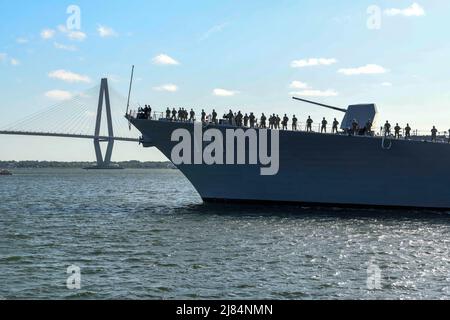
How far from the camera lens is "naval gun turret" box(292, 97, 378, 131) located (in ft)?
92.2

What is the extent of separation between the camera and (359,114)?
28.5 metres

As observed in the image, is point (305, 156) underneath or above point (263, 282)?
above

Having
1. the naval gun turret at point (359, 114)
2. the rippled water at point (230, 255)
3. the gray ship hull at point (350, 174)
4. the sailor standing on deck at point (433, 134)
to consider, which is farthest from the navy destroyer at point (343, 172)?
the naval gun turret at point (359, 114)

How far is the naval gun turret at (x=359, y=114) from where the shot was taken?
2812 cm

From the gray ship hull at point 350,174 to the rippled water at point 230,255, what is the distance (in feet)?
4.79

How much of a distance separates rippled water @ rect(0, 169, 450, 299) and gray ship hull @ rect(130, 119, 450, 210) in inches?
57.4

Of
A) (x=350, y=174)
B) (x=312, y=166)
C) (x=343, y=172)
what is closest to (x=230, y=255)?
(x=312, y=166)

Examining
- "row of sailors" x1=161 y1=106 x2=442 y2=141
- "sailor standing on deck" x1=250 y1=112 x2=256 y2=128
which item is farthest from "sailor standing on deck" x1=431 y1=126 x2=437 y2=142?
"sailor standing on deck" x1=250 y1=112 x2=256 y2=128

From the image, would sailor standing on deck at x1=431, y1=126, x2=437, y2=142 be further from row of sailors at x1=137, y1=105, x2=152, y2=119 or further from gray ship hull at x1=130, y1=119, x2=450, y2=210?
row of sailors at x1=137, y1=105, x2=152, y2=119

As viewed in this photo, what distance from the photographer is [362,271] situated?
12.2 meters
